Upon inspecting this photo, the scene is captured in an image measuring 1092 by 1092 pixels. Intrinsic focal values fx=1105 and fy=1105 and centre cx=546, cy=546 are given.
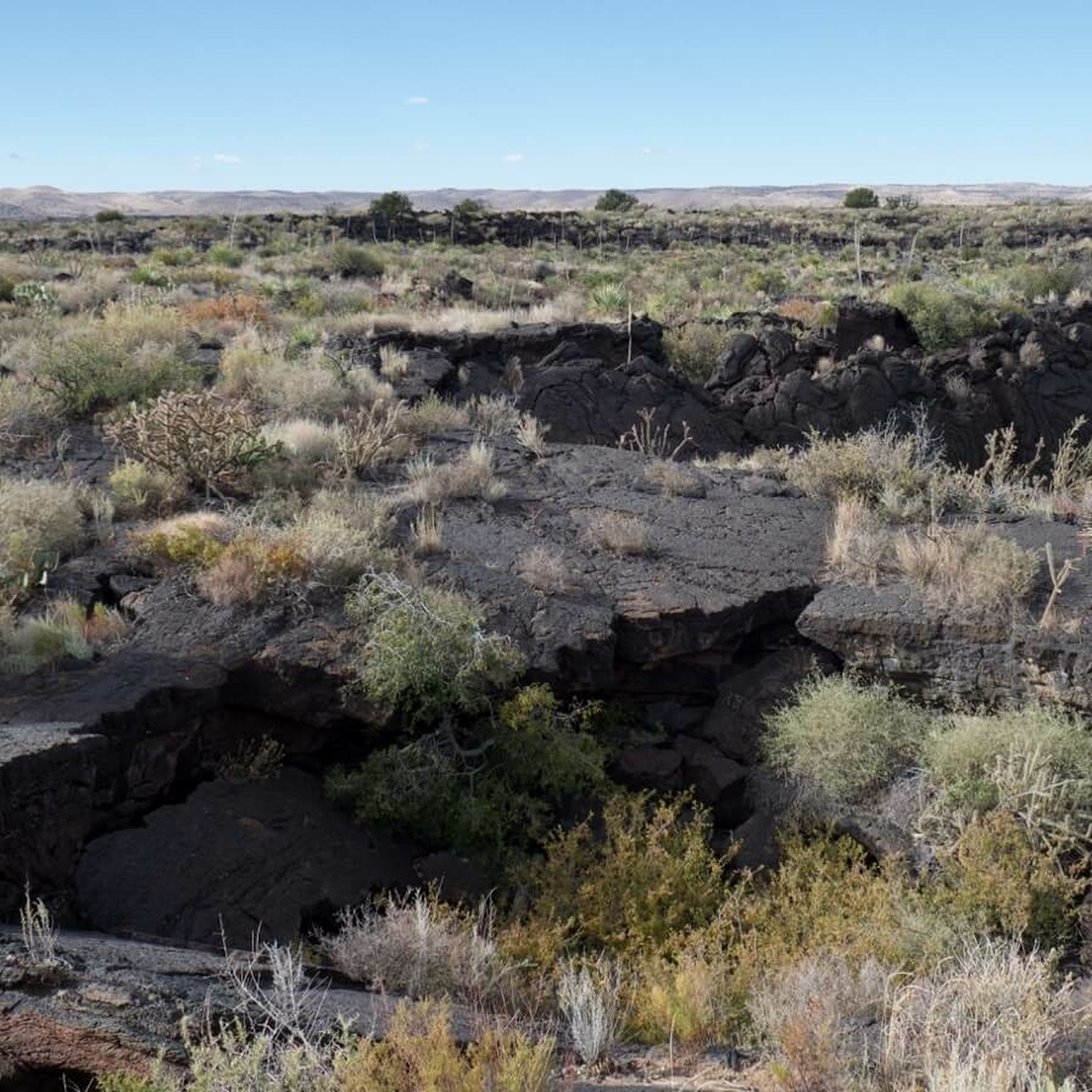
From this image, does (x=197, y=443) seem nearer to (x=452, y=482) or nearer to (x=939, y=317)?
(x=452, y=482)

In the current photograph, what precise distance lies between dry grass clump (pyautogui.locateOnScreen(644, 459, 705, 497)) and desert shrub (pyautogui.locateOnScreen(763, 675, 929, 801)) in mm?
3283

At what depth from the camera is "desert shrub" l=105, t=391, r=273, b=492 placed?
10.3 metres

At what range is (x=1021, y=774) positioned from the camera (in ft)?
23.6

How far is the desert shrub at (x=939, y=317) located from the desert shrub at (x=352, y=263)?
12901 mm

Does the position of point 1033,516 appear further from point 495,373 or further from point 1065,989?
point 495,373

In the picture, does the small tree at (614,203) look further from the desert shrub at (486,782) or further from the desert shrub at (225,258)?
the desert shrub at (486,782)

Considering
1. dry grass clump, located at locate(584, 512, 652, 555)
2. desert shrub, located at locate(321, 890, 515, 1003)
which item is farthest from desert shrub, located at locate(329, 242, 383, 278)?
desert shrub, located at locate(321, 890, 515, 1003)

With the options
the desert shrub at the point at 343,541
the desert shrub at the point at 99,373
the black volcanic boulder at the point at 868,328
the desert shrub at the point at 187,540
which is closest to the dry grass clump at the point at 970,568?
the desert shrub at the point at 343,541

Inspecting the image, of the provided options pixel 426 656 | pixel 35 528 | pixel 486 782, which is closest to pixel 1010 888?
pixel 486 782

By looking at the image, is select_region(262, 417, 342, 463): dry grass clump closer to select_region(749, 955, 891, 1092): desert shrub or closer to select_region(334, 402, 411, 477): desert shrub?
select_region(334, 402, 411, 477): desert shrub

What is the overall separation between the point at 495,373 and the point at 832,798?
11.0 meters

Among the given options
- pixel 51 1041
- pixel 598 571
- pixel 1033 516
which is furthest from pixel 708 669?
pixel 51 1041

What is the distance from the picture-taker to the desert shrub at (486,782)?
24.1ft

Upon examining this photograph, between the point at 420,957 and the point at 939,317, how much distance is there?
20.7 meters
